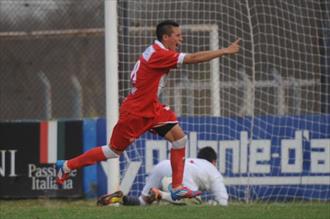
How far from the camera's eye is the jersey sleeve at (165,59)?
10.0m

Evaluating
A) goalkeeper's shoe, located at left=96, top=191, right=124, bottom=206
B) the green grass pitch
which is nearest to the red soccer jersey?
the green grass pitch

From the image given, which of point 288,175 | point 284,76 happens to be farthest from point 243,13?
point 288,175

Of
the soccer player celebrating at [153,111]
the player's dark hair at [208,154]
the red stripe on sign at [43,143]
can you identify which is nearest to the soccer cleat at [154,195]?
the player's dark hair at [208,154]

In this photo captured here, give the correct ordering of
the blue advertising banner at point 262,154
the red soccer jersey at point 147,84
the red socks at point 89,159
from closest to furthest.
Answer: the red soccer jersey at point 147,84 < the red socks at point 89,159 < the blue advertising banner at point 262,154

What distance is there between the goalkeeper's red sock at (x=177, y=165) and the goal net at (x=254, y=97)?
12.3 feet

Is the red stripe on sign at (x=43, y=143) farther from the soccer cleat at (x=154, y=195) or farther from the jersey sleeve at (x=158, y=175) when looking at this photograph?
the soccer cleat at (x=154, y=195)

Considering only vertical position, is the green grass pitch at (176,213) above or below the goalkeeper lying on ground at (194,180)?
below

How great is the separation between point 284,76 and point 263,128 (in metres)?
Answer: 0.84

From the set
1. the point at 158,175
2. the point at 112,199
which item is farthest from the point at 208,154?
the point at 112,199

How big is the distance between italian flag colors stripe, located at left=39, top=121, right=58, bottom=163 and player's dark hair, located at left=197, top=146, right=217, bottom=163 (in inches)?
93.2

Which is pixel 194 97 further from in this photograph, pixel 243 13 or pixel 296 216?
pixel 296 216

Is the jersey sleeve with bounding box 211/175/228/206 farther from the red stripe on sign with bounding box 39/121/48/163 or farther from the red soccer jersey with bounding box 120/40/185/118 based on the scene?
the red stripe on sign with bounding box 39/121/48/163

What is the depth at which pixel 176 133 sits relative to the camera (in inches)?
411

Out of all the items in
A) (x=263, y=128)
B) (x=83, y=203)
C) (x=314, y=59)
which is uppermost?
(x=314, y=59)
